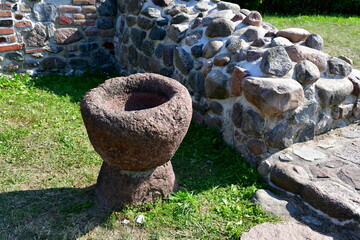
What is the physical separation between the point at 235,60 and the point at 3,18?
330 cm

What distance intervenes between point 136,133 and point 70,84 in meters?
3.33

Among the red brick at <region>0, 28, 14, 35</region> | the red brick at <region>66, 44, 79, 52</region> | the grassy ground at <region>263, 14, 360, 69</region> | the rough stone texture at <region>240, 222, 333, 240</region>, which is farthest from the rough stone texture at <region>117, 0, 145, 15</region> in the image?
the rough stone texture at <region>240, 222, 333, 240</region>

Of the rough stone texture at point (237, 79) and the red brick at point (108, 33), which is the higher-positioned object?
the rough stone texture at point (237, 79)

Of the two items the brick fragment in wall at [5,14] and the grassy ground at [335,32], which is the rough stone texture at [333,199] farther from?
the brick fragment in wall at [5,14]

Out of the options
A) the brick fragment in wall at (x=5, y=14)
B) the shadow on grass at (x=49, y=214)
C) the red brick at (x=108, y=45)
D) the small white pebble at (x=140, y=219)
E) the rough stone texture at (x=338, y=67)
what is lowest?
the red brick at (x=108, y=45)

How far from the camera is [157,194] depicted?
275 centimetres

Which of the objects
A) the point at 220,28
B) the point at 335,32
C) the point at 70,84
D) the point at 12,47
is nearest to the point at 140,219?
the point at 220,28

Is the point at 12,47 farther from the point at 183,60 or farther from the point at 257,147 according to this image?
the point at 257,147

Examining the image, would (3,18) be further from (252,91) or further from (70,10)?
(252,91)

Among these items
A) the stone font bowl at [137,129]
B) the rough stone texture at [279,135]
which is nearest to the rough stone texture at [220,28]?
the rough stone texture at [279,135]

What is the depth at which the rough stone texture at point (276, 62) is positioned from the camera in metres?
3.14

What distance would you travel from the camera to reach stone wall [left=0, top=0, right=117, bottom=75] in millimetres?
4996

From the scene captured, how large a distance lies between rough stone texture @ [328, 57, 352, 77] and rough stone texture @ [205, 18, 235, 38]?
106 centimetres

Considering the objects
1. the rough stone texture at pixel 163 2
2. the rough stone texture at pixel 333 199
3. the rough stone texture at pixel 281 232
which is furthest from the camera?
the rough stone texture at pixel 163 2
